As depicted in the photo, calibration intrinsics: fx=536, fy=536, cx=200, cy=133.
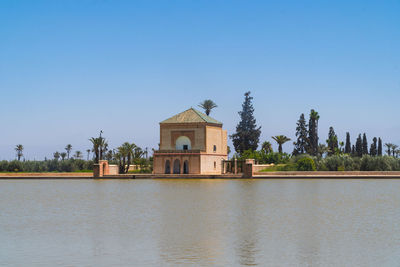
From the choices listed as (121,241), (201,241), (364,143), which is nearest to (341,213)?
(201,241)

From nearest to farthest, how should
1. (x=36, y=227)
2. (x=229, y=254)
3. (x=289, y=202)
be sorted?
(x=229, y=254) → (x=36, y=227) → (x=289, y=202)

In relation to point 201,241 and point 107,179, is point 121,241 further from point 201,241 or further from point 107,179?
point 107,179

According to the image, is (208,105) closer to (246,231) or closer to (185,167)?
(185,167)

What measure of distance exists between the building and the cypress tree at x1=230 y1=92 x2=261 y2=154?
12295 mm

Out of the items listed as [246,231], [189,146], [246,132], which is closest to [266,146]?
[246,132]

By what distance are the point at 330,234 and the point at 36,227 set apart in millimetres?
9639

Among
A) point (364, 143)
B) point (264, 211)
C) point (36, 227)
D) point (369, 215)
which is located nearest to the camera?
point (36, 227)

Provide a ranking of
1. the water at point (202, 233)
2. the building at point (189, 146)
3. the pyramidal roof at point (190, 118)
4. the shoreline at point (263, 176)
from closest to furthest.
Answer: the water at point (202, 233) < the shoreline at point (263, 176) < the building at point (189, 146) < the pyramidal roof at point (190, 118)

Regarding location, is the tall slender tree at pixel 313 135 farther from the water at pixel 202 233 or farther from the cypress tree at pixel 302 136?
the water at pixel 202 233

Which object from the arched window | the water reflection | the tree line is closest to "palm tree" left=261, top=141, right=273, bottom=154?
the tree line

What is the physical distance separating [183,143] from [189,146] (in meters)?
0.80

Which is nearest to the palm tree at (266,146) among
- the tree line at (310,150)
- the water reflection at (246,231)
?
the tree line at (310,150)

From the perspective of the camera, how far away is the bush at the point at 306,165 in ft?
176

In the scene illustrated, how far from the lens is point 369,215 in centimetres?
2134
